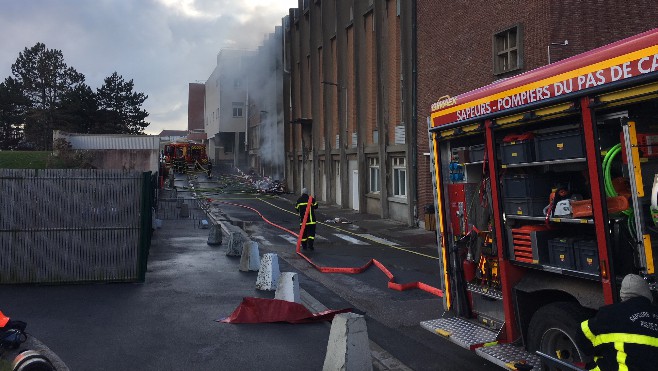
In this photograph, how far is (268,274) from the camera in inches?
377

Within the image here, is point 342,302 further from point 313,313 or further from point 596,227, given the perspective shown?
point 596,227

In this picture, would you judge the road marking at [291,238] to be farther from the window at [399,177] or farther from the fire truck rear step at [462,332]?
the fire truck rear step at [462,332]

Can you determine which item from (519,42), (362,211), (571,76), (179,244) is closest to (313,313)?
(571,76)

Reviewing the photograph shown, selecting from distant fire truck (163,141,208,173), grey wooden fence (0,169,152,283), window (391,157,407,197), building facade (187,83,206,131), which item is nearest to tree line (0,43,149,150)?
distant fire truck (163,141,208,173)

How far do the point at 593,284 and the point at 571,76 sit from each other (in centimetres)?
174

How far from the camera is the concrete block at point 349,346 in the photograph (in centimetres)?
514

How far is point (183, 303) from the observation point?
8.48 metres

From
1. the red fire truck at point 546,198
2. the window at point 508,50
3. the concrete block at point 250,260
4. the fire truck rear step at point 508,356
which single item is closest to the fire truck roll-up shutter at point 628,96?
the red fire truck at point 546,198

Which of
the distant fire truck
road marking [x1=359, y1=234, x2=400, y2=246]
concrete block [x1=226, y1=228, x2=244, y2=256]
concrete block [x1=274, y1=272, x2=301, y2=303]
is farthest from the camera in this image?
the distant fire truck

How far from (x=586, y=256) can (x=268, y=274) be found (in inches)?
239

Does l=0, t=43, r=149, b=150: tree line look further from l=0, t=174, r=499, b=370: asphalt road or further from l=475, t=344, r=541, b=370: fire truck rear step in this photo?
l=475, t=344, r=541, b=370: fire truck rear step

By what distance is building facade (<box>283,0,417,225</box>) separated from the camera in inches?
838

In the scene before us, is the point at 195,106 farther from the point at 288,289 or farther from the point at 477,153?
the point at 477,153

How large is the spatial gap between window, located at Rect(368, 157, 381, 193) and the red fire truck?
1772cm
